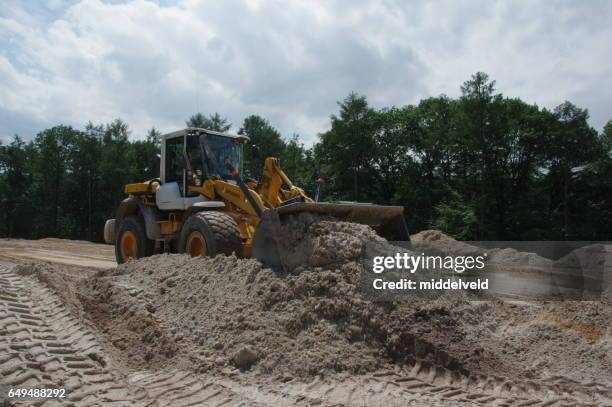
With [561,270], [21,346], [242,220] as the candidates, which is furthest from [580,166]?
[21,346]

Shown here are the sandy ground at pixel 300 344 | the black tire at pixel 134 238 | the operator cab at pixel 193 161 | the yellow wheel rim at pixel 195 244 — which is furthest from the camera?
the black tire at pixel 134 238

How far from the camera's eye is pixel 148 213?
10414 millimetres

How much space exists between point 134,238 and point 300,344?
22.5ft

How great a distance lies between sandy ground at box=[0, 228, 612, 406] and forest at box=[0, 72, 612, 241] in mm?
17315

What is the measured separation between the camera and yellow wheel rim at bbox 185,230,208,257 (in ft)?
27.3

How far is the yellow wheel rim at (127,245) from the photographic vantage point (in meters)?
10.9

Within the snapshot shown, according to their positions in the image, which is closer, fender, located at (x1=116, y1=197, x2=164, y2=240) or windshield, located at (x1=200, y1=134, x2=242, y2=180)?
windshield, located at (x1=200, y1=134, x2=242, y2=180)

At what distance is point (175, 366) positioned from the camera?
480 centimetres

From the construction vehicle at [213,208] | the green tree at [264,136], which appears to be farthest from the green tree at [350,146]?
the construction vehicle at [213,208]

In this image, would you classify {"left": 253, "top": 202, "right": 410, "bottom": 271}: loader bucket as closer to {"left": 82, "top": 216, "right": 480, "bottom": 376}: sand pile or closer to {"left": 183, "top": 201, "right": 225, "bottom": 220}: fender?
{"left": 82, "top": 216, "right": 480, "bottom": 376}: sand pile

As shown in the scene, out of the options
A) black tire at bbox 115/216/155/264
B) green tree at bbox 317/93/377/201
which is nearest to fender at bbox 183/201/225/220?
black tire at bbox 115/216/155/264

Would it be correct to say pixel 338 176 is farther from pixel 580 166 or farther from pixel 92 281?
pixel 92 281

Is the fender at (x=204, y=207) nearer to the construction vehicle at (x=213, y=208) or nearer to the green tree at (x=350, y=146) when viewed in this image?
the construction vehicle at (x=213, y=208)

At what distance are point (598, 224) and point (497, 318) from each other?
80.4 feet
